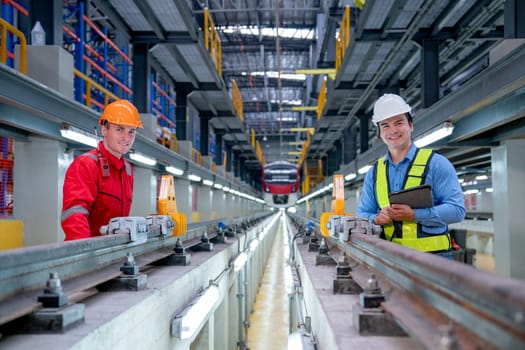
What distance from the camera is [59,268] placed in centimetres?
181

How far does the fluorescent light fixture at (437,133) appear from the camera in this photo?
460 centimetres

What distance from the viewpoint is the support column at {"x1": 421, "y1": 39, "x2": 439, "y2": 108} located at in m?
6.70

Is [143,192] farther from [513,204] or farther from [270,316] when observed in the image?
[513,204]

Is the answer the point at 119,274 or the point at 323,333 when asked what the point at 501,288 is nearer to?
the point at 323,333

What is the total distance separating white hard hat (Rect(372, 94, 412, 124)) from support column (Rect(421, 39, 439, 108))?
465 cm

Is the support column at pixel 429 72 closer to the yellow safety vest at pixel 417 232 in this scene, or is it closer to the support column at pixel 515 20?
the support column at pixel 515 20

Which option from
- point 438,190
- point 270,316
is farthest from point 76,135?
point 270,316

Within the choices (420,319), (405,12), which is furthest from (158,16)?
(420,319)

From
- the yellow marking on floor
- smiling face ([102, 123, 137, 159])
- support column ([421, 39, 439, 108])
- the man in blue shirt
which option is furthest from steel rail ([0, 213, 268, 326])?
support column ([421, 39, 439, 108])

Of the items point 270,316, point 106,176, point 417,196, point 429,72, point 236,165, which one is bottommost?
point 270,316

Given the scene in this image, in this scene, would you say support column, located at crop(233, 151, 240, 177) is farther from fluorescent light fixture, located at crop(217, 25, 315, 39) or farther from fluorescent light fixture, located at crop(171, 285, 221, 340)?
fluorescent light fixture, located at crop(171, 285, 221, 340)

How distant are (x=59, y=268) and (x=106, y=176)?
39.8 inches

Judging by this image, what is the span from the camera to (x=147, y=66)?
8305mm

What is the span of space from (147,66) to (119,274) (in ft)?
22.5
